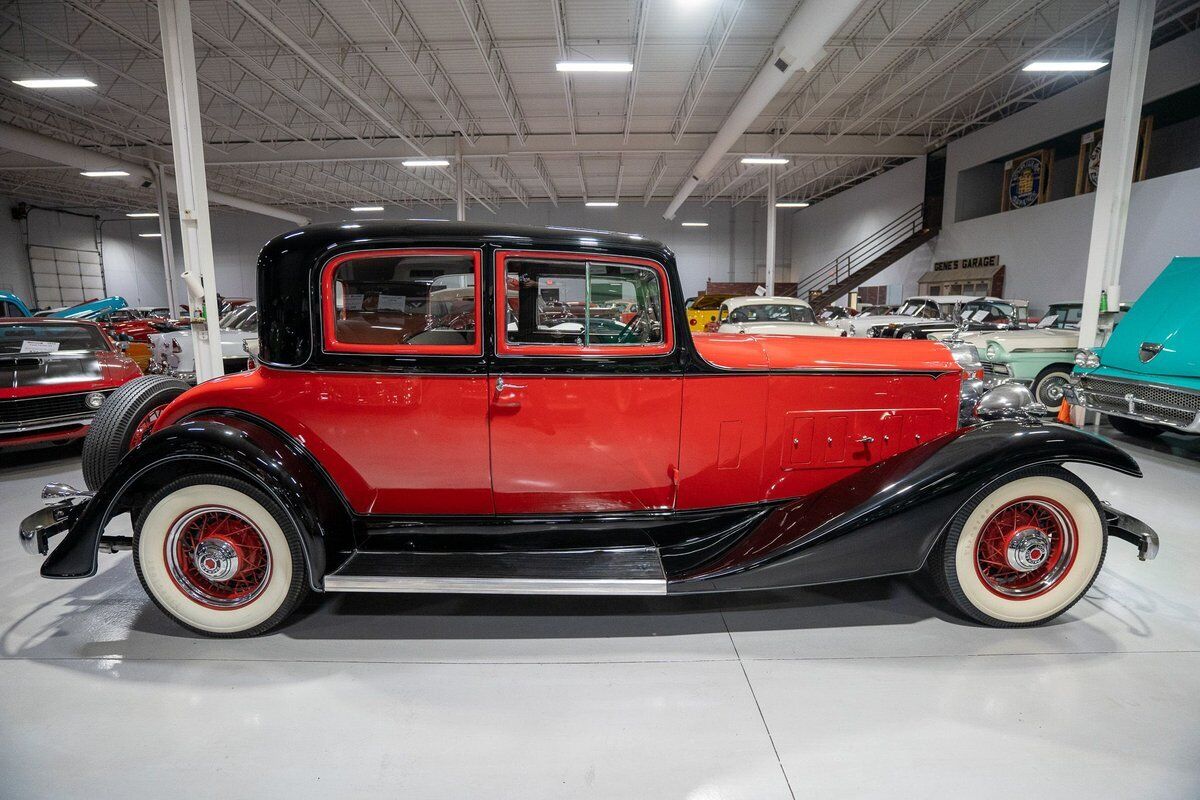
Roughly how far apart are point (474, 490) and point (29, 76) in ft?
54.0

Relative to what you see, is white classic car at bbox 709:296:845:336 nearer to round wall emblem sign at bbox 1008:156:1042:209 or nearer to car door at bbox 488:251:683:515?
car door at bbox 488:251:683:515

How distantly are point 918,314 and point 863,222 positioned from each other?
11.9m

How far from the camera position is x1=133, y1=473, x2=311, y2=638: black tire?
2432 millimetres

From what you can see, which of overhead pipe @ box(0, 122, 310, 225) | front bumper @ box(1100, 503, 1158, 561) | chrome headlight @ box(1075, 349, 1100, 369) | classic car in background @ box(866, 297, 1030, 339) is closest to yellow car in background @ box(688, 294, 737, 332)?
classic car in background @ box(866, 297, 1030, 339)

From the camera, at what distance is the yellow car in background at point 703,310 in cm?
1469

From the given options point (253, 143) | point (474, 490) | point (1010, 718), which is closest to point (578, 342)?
point (474, 490)

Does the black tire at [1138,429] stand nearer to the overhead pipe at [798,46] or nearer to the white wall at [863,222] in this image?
the overhead pipe at [798,46]

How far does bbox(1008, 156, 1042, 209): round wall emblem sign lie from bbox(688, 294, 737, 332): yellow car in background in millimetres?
8255

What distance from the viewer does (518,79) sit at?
12.2 meters

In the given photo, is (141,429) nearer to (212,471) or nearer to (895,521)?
(212,471)

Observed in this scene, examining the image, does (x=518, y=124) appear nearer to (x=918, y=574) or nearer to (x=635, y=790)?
(x=918, y=574)

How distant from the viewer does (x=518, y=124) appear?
1457 cm

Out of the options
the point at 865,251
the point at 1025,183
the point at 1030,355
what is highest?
the point at 1025,183

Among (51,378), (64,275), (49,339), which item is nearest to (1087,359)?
(51,378)
